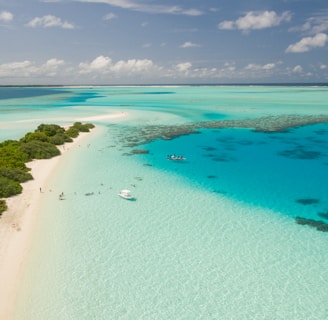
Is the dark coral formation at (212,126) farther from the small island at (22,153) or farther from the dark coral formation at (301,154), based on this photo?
the dark coral formation at (301,154)

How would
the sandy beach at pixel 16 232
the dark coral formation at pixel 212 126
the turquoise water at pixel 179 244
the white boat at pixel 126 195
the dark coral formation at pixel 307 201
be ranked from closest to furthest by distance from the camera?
the turquoise water at pixel 179 244 → the sandy beach at pixel 16 232 → the dark coral formation at pixel 307 201 → the white boat at pixel 126 195 → the dark coral formation at pixel 212 126

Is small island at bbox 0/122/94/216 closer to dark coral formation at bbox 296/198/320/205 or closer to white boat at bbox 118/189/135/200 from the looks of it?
white boat at bbox 118/189/135/200

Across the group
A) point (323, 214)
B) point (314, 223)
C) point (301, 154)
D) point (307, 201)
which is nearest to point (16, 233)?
point (314, 223)

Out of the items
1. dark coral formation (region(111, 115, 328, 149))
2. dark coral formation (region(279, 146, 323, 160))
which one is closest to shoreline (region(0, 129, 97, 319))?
dark coral formation (region(111, 115, 328, 149))

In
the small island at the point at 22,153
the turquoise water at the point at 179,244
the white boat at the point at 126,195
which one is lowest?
the turquoise water at the point at 179,244

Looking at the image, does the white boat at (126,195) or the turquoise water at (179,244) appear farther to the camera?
the white boat at (126,195)

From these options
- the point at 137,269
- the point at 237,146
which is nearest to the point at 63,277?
the point at 137,269

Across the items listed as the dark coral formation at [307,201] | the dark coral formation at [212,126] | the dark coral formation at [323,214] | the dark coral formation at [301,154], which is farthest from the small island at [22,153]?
the dark coral formation at [301,154]
